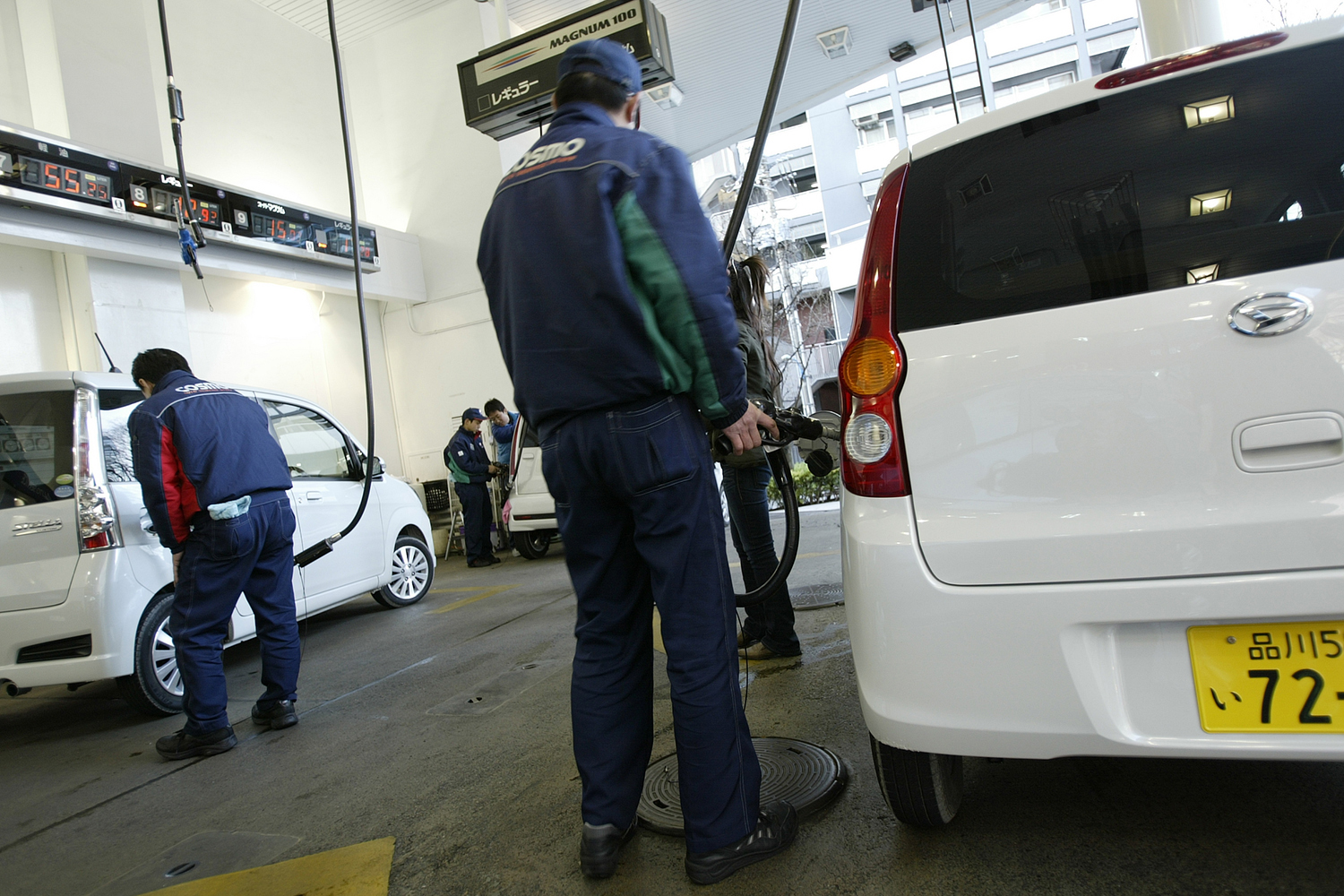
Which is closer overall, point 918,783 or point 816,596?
point 918,783

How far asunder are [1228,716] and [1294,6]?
8.49 meters

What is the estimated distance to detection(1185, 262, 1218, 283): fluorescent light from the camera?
4.49ft

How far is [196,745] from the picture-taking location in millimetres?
3350

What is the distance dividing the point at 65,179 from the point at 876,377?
7496 mm

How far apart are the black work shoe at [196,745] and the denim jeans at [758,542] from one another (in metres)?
2.17

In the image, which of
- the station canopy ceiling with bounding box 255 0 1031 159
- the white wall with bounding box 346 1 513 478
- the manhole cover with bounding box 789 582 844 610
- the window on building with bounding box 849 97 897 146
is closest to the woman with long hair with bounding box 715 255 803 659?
the manhole cover with bounding box 789 582 844 610

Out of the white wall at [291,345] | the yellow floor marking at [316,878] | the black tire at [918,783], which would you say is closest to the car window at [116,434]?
the yellow floor marking at [316,878]

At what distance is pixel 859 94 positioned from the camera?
79.6ft

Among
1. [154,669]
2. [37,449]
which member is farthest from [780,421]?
[37,449]

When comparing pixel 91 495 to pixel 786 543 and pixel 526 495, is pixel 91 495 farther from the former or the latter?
pixel 526 495

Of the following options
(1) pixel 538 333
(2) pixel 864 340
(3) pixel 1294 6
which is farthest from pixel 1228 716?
(3) pixel 1294 6

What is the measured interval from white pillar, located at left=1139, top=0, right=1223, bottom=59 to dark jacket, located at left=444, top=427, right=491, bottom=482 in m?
6.90

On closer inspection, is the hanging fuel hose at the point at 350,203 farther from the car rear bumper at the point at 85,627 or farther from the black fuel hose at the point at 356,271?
the car rear bumper at the point at 85,627

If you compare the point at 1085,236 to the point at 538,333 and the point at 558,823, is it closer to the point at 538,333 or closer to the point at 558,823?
the point at 538,333
